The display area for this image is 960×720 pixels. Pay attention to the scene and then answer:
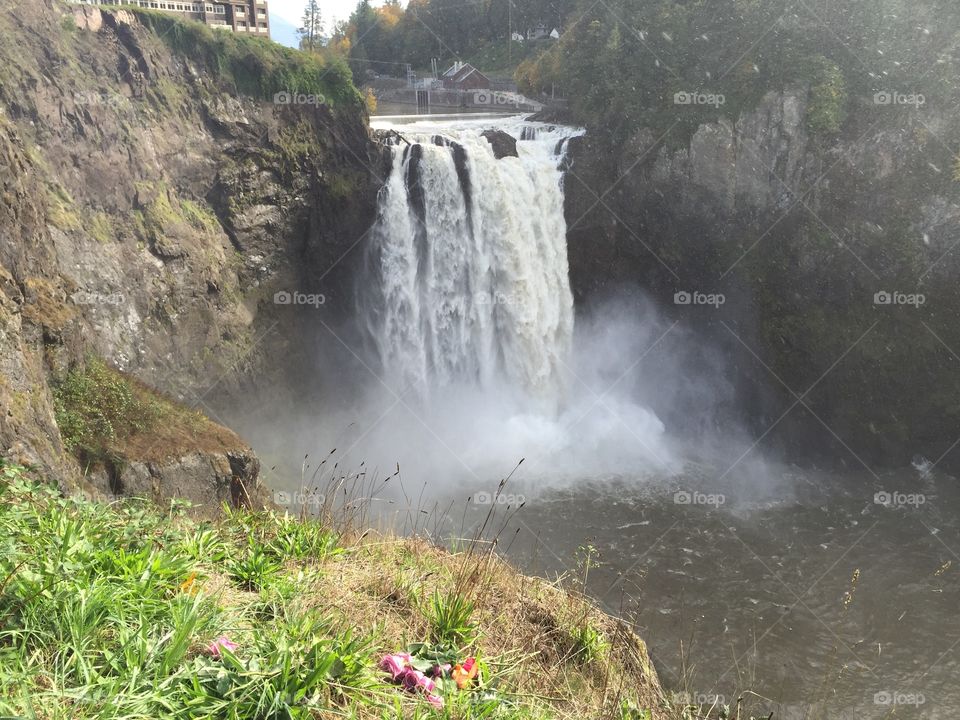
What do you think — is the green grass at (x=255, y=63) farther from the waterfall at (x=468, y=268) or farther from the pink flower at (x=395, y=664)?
the pink flower at (x=395, y=664)

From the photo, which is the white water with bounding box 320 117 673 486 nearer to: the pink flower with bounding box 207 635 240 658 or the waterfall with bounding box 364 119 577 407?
the waterfall with bounding box 364 119 577 407

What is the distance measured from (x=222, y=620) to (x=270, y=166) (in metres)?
17.1

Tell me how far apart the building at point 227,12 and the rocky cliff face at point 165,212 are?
3.45m

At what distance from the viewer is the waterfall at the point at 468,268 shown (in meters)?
19.9

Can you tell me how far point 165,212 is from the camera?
1659 cm

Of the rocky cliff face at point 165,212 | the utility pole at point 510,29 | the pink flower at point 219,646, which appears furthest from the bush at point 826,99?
the utility pole at point 510,29

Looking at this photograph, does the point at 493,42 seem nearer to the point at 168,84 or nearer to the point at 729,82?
the point at 729,82

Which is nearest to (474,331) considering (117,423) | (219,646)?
(117,423)

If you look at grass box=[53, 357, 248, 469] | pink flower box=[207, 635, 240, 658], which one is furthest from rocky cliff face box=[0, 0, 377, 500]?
pink flower box=[207, 635, 240, 658]

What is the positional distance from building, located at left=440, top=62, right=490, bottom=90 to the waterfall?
11.7 meters

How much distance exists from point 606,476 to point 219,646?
15138 millimetres

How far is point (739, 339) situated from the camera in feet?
70.1

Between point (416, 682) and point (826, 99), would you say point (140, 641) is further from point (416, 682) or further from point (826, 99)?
point (826, 99)

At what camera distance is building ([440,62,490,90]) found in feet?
106
